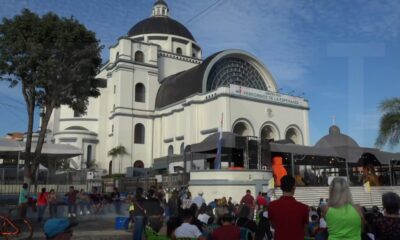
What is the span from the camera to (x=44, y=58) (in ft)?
59.9

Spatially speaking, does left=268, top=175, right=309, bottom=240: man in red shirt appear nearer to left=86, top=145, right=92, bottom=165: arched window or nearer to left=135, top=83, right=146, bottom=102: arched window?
left=86, top=145, right=92, bottom=165: arched window

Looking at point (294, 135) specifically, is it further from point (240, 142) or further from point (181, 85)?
point (240, 142)

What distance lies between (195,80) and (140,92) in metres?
8.71

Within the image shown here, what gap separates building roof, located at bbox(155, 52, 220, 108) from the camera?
4038 centimetres

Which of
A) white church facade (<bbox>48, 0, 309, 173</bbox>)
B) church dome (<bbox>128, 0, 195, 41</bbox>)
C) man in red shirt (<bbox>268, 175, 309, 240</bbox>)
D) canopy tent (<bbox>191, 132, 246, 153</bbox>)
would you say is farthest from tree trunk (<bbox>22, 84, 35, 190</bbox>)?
church dome (<bbox>128, 0, 195, 41</bbox>)

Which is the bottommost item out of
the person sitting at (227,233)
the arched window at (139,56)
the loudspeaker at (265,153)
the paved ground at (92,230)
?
the paved ground at (92,230)

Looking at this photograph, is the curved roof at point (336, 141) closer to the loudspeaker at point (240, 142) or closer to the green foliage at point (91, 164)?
the loudspeaker at point (240, 142)

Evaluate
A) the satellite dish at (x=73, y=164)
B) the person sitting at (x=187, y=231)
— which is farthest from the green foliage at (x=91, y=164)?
the person sitting at (x=187, y=231)

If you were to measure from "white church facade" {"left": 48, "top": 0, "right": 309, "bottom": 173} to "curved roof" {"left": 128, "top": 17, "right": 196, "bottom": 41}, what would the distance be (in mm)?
156

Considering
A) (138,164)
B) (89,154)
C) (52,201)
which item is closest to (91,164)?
(89,154)

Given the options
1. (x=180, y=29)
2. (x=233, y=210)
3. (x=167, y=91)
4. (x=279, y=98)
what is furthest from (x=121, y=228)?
(x=180, y=29)

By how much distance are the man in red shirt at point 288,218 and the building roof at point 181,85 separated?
3526 cm

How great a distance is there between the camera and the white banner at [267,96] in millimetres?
36969

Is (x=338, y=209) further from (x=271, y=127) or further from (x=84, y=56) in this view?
(x=271, y=127)
